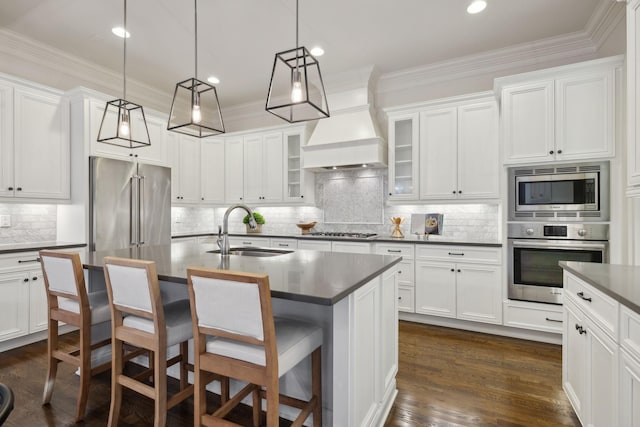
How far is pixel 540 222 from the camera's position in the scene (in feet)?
10.5

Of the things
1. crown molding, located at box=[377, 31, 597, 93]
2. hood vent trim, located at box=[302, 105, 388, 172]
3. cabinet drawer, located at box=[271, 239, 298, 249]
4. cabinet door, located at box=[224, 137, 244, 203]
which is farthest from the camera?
cabinet door, located at box=[224, 137, 244, 203]

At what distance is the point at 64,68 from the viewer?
12.9ft

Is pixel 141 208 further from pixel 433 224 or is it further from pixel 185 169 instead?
pixel 433 224

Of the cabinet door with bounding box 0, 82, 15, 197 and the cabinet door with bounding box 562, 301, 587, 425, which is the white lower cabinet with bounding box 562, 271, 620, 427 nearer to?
the cabinet door with bounding box 562, 301, 587, 425

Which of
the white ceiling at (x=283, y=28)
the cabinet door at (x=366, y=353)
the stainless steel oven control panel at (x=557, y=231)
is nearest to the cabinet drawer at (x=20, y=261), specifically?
the white ceiling at (x=283, y=28)

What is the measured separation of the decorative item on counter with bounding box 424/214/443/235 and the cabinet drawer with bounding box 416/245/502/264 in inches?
21.4

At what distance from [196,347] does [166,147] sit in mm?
3818

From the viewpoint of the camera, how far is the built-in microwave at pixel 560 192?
9.74ft

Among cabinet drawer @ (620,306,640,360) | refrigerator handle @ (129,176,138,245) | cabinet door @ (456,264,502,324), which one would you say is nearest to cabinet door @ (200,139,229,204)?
refrigerator handle @ (129,176,138,245)

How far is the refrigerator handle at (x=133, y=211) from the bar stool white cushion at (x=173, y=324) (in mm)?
2456

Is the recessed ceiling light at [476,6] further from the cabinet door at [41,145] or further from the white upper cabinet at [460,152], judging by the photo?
the cabinet door at [41,145]

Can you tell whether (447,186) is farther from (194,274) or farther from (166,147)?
(166,147)

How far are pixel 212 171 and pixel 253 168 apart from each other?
726 mm

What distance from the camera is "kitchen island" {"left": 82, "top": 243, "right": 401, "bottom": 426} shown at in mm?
1540
